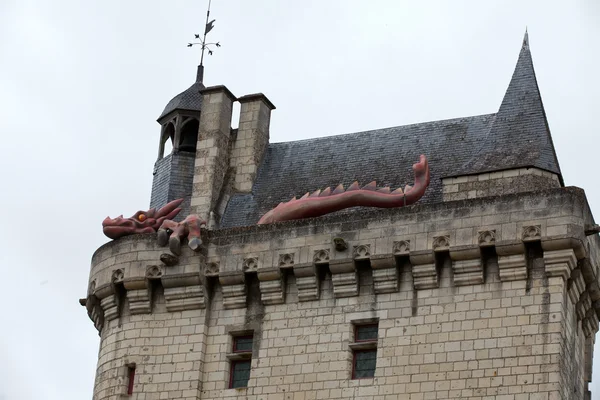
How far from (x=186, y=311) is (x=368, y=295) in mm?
4354

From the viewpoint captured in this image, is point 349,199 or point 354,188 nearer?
point 349,199

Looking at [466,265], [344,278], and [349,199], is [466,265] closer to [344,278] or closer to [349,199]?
[344,278]

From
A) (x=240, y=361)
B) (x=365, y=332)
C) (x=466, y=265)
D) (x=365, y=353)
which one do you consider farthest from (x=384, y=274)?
(x=240, y=361)

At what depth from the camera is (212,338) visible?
3847 centimetres

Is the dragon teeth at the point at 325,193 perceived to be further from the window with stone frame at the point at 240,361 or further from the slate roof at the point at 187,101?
the slate roof at the point at 187,101

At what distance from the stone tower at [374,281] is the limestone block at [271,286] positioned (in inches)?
1.2

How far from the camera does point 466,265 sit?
119 feet

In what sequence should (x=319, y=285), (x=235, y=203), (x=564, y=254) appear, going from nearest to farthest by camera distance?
(x=564, y=254) < (x=319, y=285) < (x=235, y=203)

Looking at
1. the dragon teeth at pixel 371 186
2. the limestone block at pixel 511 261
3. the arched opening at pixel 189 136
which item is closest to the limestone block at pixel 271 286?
the dragon teeth at pixel 371 186

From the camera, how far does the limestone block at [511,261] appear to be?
3575 cm

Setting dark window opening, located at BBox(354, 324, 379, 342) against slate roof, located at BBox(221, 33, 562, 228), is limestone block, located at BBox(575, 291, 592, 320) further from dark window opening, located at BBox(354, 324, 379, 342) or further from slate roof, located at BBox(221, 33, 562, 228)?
dark window opening, located at BBox(354, 324, 379, 342)

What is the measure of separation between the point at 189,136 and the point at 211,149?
72.6 inches

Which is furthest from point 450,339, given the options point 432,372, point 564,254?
point 564,254

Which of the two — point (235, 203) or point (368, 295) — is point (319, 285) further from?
point (235, 203)
